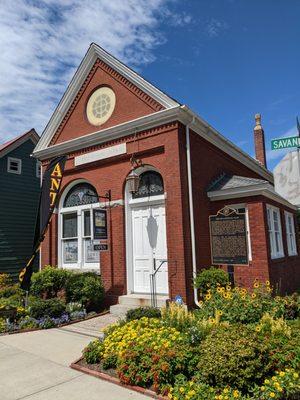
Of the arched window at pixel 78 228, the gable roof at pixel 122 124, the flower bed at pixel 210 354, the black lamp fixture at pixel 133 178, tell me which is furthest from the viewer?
the arched window at pixel 78 228

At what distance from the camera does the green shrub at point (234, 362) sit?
172 inches

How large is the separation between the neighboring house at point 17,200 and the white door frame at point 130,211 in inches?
315

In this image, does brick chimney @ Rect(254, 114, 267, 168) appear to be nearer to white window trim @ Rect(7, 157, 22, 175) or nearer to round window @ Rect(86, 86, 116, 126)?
round window @ Rect(86, 86, 116, 126)

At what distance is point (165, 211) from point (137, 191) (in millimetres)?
1218

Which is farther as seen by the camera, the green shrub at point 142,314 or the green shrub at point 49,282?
the green shrub at point 49,282

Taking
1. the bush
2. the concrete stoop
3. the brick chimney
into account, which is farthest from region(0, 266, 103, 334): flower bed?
the brick chimney

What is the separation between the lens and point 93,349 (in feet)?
19.9

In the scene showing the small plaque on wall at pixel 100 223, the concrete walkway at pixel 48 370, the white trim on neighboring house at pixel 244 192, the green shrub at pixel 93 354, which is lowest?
the concrete walkway at pixel 48 370

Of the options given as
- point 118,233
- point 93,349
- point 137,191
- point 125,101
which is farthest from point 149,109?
point 93,349

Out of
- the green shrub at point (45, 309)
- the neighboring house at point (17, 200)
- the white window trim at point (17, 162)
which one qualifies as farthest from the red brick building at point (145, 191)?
the white window trim at point (17, 162)

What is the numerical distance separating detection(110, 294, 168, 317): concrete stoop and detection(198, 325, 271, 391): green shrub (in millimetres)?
5220

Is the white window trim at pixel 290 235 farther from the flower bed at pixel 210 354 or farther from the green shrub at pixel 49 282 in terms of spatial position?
the green shrub at pixel 49 282

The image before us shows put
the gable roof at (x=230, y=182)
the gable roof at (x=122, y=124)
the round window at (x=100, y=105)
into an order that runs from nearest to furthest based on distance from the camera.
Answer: the gable roof at (x=122, y=124), the gable roof at (x=230, y=182), the round window at (x=100, y=105)

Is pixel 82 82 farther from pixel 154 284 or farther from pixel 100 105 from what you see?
pixel 154 284
